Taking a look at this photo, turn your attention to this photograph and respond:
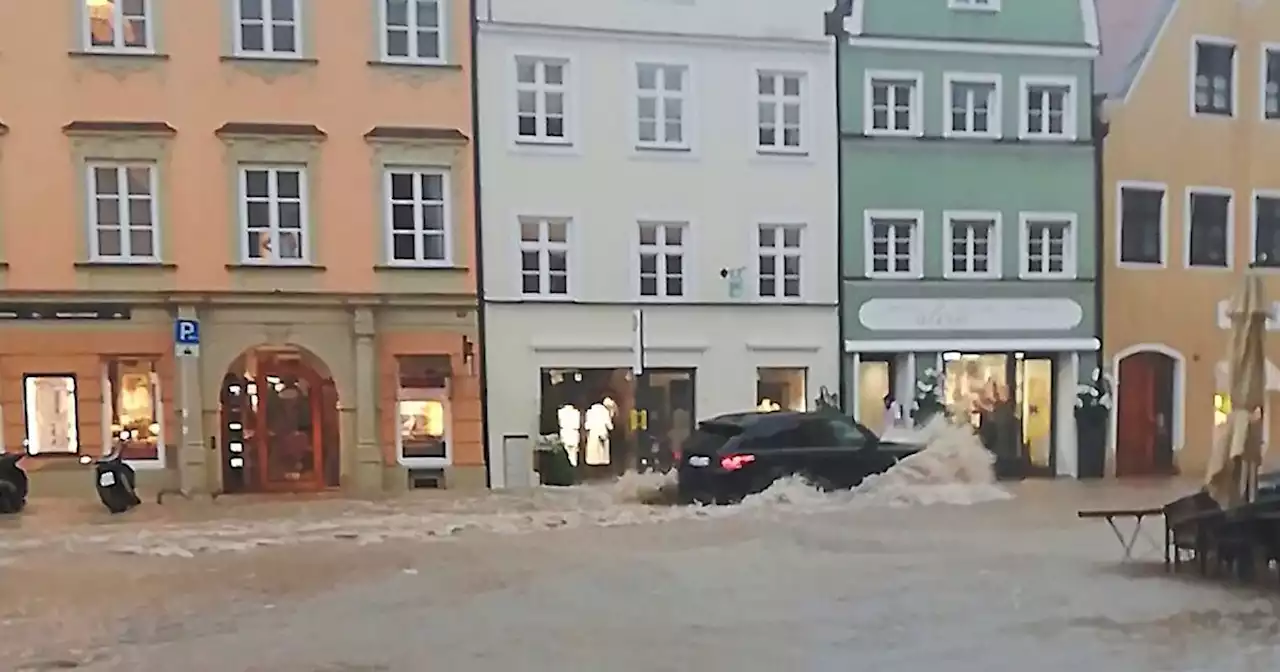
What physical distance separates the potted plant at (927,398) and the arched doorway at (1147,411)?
166 inches

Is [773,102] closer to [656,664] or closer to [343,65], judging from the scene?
[343,65]

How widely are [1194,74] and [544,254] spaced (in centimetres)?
1402

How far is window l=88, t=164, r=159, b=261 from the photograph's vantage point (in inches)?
793

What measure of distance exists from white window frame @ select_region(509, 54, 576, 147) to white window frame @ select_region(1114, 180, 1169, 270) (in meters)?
11.2

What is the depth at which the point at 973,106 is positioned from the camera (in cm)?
2377

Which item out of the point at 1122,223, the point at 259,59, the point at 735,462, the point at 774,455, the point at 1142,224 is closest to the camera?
the point at 735,462

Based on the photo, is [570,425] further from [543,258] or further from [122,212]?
[122,212]

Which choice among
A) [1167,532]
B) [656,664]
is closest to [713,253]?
[1167,532]

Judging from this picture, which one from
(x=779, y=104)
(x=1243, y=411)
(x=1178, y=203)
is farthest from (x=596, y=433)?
(x=1178, y=203)

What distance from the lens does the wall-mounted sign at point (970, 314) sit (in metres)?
23.1

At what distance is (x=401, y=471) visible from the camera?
21.0 m

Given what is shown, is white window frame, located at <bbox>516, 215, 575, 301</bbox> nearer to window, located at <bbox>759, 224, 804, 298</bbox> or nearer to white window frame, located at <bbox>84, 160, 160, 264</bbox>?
window, located at <bbox>759, 224, 804, 298</bbox>

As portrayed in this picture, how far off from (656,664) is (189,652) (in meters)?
3.37

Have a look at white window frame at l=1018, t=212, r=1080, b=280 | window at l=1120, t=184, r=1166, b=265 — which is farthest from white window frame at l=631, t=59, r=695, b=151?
window at l=1120, t=184, r=1166, b=265
